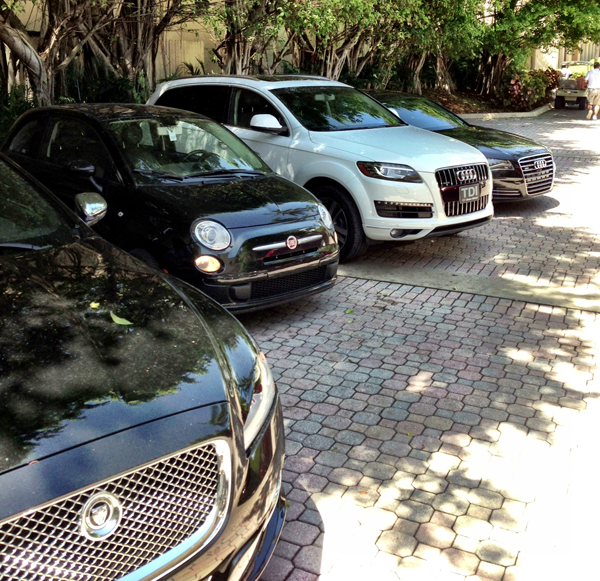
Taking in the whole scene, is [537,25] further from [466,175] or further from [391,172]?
[391,172]

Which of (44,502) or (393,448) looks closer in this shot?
(44,502)

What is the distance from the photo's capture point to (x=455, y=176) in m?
8.12

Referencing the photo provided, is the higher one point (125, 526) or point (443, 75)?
point (443, 75)

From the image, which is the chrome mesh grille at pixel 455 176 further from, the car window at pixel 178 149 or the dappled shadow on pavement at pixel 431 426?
the car window at pixel 178 149

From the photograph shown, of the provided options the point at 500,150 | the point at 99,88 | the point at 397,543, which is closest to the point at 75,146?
the point at 397,543

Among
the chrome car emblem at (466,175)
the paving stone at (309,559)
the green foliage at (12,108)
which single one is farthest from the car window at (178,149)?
the green foliage at (12,108)

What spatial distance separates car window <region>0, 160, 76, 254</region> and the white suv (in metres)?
4.12

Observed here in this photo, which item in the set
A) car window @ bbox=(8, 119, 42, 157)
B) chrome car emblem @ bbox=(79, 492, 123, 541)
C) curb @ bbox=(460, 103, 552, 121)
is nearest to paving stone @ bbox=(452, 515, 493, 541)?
chrome car emblem @ bbox=(79, 492, 123, 541)

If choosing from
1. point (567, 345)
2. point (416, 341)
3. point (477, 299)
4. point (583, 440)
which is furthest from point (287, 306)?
point (583, 440)

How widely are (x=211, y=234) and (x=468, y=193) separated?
3.55 m

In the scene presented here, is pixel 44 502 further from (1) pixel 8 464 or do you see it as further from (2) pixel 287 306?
(2) pixel 287 306

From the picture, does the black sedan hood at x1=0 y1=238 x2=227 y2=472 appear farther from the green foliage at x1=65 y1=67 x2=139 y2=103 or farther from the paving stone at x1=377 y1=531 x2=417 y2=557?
the green foliage at x1=65 y1=67 x2=139 y2=103

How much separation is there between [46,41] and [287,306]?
21.9ft

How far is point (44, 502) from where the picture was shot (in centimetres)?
219
